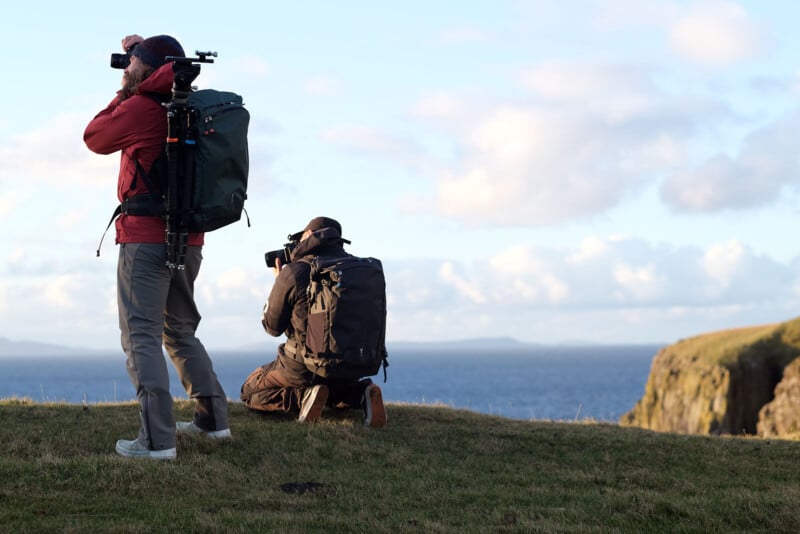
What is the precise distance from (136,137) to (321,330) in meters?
3.15

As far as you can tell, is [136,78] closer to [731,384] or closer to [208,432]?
[208,432]

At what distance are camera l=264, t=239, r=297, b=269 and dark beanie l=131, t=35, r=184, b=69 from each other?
3.31 metres

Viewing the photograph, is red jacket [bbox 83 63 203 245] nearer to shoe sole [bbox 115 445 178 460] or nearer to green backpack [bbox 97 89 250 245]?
green backpack [bbox 97 89 250 245]

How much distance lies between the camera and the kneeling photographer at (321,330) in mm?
10156

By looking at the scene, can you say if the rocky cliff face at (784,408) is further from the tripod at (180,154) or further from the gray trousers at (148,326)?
the tripod at (180,154)

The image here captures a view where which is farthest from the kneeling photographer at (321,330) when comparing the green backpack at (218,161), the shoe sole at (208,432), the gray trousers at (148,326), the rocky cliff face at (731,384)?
the rocky cliff face at (731,384)

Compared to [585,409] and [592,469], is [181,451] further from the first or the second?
[585,409]

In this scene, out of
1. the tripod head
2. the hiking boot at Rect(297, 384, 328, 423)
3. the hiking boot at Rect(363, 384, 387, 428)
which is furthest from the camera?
the hiking boot at Rect(363, 384, 387, 428)

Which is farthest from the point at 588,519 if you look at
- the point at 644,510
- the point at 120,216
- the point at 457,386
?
the point at 457,386

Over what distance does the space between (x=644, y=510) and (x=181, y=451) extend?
4.37m

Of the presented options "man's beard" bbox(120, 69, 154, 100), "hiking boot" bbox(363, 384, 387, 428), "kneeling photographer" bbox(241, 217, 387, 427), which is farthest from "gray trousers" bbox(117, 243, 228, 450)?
"hiking boot" bbox(363, 384, 387, 428)

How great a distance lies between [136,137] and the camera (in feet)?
26.9

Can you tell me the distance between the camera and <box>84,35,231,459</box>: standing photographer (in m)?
8.17

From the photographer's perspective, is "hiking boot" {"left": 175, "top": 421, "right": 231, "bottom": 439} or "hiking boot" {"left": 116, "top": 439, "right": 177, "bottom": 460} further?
"hiking boot" {"left": 175, "top": 421, "right": 231, "bottom": 439}
